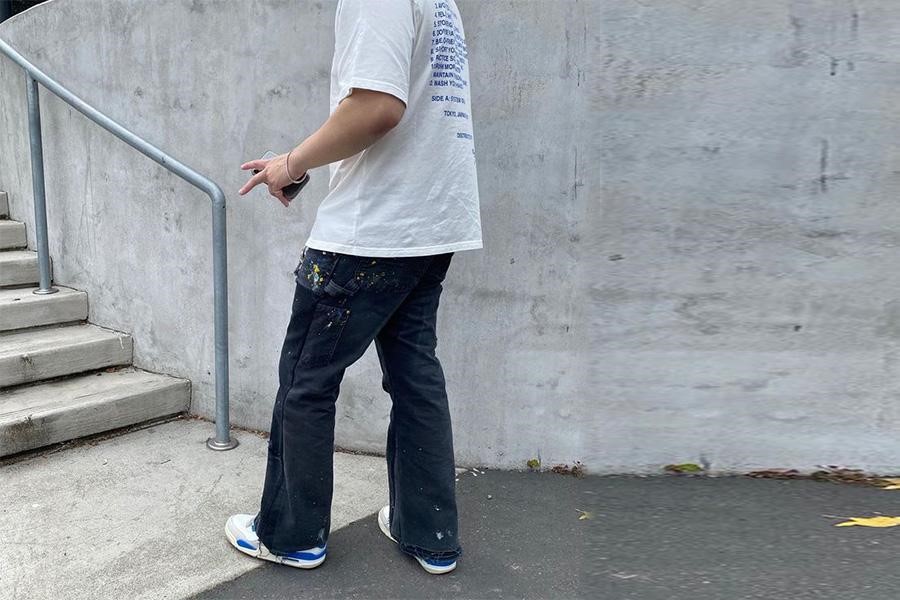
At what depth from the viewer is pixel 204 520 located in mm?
2420

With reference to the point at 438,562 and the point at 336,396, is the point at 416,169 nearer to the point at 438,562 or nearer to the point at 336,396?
the point at 336,396

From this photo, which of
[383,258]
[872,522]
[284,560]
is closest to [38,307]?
[284,560]

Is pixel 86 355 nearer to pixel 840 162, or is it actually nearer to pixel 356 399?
pixel 356 399

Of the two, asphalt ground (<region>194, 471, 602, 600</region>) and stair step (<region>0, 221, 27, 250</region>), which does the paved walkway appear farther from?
stair step (<region>0, 221, 27, 250</region>)

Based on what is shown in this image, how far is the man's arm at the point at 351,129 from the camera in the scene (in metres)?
1.73

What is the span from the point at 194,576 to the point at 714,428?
1.85m

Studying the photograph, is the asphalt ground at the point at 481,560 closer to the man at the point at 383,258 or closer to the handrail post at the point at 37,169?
the man at the point at 383,258

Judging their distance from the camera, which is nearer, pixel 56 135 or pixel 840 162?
pixel 840 162

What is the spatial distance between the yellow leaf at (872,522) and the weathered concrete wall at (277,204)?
2.74 feet

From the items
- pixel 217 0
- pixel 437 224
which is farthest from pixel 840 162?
pixel 217 0

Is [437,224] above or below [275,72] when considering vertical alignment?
below

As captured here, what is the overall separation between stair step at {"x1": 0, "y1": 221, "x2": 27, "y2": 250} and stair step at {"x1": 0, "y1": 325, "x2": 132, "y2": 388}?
0.74m

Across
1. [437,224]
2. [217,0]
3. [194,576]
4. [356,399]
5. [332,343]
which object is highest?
[217,0]

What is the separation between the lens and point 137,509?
2486 millimetres
